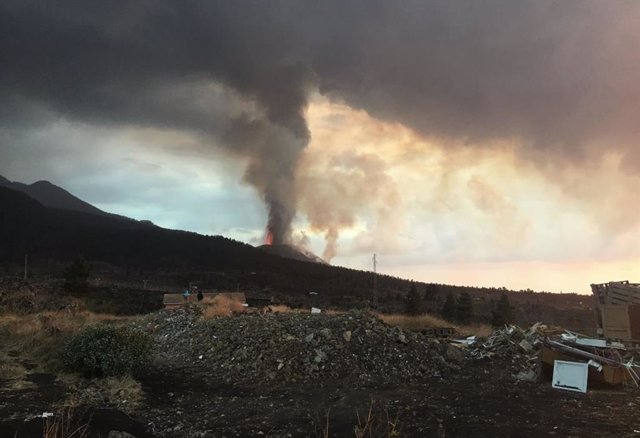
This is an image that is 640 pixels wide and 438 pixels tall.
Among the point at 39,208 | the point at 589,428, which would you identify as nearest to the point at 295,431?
the point at 589,428

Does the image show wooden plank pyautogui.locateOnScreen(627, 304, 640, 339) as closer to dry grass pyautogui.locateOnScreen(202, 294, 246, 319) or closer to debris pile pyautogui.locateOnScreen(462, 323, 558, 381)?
debris pile pyautogui.locateOnScreen(462, 323, 558, 381)

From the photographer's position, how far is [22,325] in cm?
2223

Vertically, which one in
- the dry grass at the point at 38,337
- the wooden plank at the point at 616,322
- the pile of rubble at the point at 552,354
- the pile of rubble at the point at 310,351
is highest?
the wooden plank at the point at 616,322

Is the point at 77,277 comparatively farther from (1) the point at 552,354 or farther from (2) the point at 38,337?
(1) the point at 552,354

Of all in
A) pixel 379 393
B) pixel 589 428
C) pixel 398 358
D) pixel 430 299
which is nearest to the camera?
pixel 589 428

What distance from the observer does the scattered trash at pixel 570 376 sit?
13469 mm

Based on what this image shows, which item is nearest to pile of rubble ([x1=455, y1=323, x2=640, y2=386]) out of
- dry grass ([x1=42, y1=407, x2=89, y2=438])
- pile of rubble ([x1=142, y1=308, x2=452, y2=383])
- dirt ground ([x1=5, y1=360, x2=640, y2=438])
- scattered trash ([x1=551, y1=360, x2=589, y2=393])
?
scattered trash ([x1=551, y1=360, x2=589, y2=393])

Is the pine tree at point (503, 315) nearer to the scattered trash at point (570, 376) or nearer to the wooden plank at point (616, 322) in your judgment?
the wooden plank at point (616, 322)

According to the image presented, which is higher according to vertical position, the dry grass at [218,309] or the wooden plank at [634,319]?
the wooden plank at [634,319]

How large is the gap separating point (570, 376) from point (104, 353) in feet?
41.4

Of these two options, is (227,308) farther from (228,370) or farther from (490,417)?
(490,417)

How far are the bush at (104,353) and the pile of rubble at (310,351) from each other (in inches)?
103

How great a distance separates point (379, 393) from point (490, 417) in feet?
10.7

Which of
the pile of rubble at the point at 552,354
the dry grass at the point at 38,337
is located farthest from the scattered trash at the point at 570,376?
the dry grass at the point at 38,337
